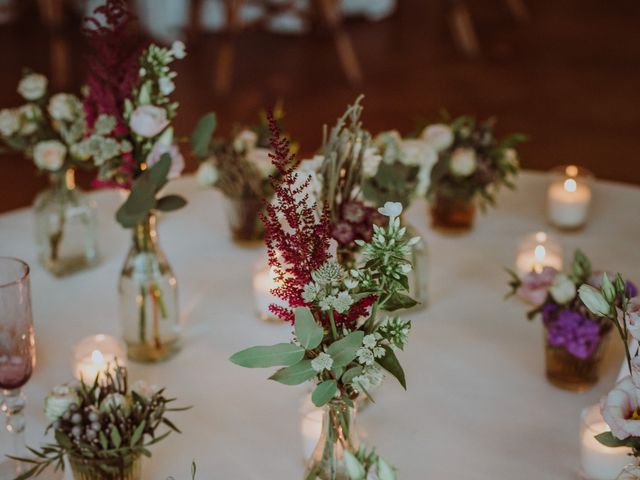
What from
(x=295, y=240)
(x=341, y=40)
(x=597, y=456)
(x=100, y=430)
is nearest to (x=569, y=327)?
(x=597, y=456)

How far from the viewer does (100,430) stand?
3.81ft

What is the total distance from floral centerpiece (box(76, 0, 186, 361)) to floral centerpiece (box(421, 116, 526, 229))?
58 cm

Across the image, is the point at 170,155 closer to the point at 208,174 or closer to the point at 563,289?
the point at 208,174

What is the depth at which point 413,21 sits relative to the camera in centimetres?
573

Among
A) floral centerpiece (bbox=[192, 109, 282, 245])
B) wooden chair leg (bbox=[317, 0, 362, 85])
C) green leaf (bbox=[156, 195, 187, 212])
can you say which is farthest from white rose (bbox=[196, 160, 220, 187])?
wooden chair leg (bbox=[317, 0, 362, 85])

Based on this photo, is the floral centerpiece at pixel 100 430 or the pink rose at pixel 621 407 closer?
the pink rose at pixel 621 407

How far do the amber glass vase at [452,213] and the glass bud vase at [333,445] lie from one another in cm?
87

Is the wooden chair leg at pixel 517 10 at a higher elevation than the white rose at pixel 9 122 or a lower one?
lower

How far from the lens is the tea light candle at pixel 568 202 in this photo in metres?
1.98

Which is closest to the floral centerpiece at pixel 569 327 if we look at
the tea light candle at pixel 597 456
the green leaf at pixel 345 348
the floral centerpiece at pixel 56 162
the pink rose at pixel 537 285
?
the pink rose at pixel 537 285

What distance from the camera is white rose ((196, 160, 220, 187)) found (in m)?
1.86

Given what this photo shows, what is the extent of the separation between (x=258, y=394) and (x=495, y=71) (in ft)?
12.3

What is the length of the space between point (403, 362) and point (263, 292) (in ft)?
0.92

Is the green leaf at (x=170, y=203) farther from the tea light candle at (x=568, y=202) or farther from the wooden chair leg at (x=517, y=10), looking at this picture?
the wooden chair leg at (x=517, y=10)
